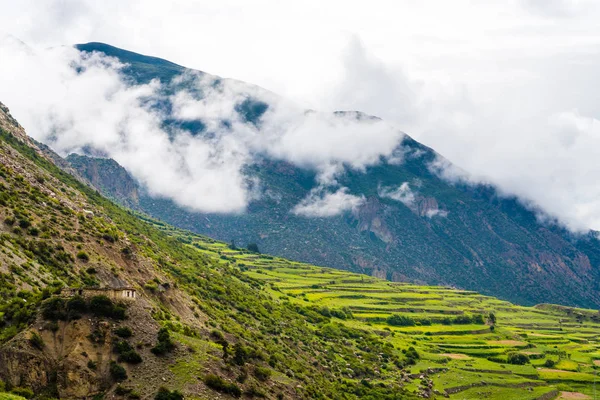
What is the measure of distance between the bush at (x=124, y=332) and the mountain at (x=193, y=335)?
8 cm

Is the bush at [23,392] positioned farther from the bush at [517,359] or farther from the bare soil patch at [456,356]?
the bush at [517,359]

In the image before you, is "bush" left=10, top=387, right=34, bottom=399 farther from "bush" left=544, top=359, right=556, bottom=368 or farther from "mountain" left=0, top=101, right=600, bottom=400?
"bush" left=544, top=359, right=556, bottom=368

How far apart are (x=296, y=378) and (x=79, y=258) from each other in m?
32.0

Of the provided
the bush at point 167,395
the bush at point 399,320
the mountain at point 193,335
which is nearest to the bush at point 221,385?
the mountain at point 193,335

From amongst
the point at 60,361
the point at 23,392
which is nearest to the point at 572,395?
the point at 60,361

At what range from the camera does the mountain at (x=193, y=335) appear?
4512 cm

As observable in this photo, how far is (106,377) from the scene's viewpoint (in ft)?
146

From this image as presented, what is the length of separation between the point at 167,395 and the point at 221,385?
5.95 m

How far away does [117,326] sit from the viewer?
47.9 meters

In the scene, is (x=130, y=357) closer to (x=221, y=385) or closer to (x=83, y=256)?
(x=221, y=385)

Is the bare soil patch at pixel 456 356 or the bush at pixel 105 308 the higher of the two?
the bush at pixel 105 308

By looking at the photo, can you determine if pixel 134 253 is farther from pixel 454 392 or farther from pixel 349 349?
pixel 454 392

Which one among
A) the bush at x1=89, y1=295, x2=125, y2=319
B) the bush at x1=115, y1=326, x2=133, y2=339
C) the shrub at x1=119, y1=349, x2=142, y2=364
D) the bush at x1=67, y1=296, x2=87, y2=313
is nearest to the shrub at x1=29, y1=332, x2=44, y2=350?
the bush at x1=67, y1=296, x2=87, y2=313

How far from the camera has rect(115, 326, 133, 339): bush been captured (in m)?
47.3
